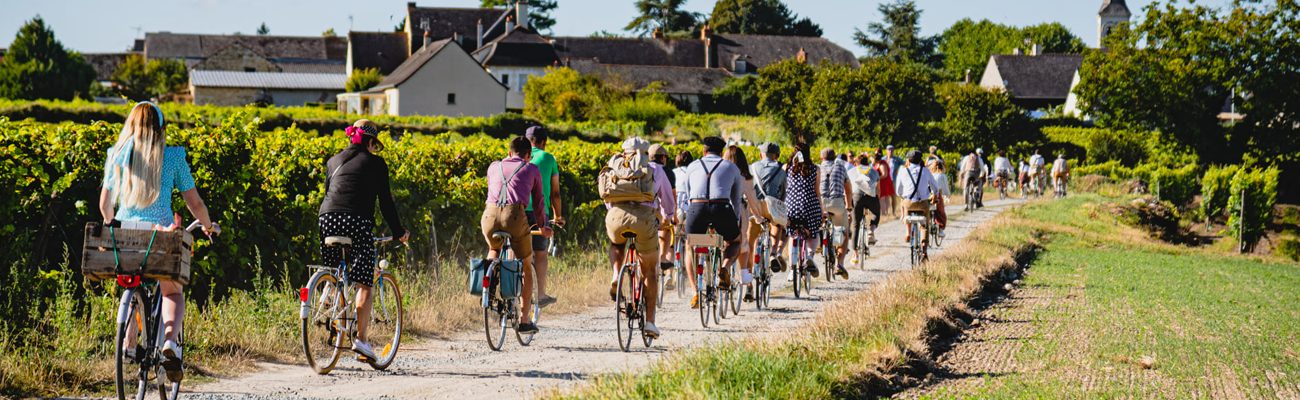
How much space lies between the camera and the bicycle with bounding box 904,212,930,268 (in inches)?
673

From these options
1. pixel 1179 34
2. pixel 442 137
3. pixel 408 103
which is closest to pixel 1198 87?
pixel 1179 34

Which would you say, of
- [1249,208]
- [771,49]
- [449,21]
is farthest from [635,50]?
[1249,208]

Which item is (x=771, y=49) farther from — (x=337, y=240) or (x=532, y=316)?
(x=337, y=240)

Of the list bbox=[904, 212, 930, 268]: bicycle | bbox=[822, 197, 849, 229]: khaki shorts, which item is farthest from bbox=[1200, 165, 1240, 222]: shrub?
bbox=[822, 197, 849, 229]: khaki shorts

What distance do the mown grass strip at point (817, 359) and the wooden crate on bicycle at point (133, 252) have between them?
2159 mm

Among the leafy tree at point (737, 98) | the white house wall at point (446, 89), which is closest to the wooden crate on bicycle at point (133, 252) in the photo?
the white house wall at point (446, 89)

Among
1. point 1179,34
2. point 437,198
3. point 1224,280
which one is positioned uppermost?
point 1179,34

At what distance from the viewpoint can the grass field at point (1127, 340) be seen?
349 inches

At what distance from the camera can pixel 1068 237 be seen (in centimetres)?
2864

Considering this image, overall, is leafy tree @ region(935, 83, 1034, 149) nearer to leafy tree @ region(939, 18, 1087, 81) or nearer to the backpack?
the backpack

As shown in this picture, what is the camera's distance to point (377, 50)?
99.5m

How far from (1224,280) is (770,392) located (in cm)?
1886

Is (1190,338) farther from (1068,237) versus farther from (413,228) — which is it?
(1068,237)

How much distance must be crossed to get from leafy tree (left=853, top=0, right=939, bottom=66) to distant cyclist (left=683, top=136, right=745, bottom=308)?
3856 inches
